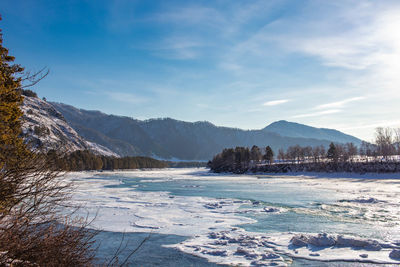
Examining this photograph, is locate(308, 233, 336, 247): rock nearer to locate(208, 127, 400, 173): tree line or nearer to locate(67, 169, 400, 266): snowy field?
locate(67, 169, 400, 266): snowy field

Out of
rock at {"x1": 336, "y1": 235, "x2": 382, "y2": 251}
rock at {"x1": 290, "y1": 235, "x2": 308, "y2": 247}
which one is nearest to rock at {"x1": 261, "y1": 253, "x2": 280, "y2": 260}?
rock at {"x1": 290, "y1": 235, "x2": 308, "y2": 247}

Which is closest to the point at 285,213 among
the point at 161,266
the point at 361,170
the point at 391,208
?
the point at 391,208

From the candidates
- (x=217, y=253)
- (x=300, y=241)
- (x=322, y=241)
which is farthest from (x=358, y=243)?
(x=217, y=253)

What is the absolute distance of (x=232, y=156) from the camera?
152m

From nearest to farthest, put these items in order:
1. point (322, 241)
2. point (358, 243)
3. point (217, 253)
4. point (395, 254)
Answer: point (395, 254) < point (217, 253) < point (358, 243) < point (322, 241)

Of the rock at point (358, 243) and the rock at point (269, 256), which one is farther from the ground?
the rock at point (358, 243)

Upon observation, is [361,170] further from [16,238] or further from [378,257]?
[16,238]

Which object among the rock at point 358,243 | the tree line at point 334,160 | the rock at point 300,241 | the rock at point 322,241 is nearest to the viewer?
the rock at point 358,243

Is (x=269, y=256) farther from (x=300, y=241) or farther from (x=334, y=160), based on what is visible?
(x=334, y=160)

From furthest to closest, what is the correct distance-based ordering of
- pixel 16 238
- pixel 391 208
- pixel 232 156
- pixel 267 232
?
pixel 232 156 → pixel 391 208 → pixel 267 232 → pixel 16 238

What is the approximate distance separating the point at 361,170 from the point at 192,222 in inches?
3433

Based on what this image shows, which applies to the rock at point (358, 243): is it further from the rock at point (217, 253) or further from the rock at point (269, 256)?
the rock at point (217, 253)

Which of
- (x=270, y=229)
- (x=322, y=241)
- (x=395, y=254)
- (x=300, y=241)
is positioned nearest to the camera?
(x=395, y=254)

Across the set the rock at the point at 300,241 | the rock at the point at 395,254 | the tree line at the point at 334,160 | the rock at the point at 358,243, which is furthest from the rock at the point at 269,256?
the tree line at the point at 334,160
